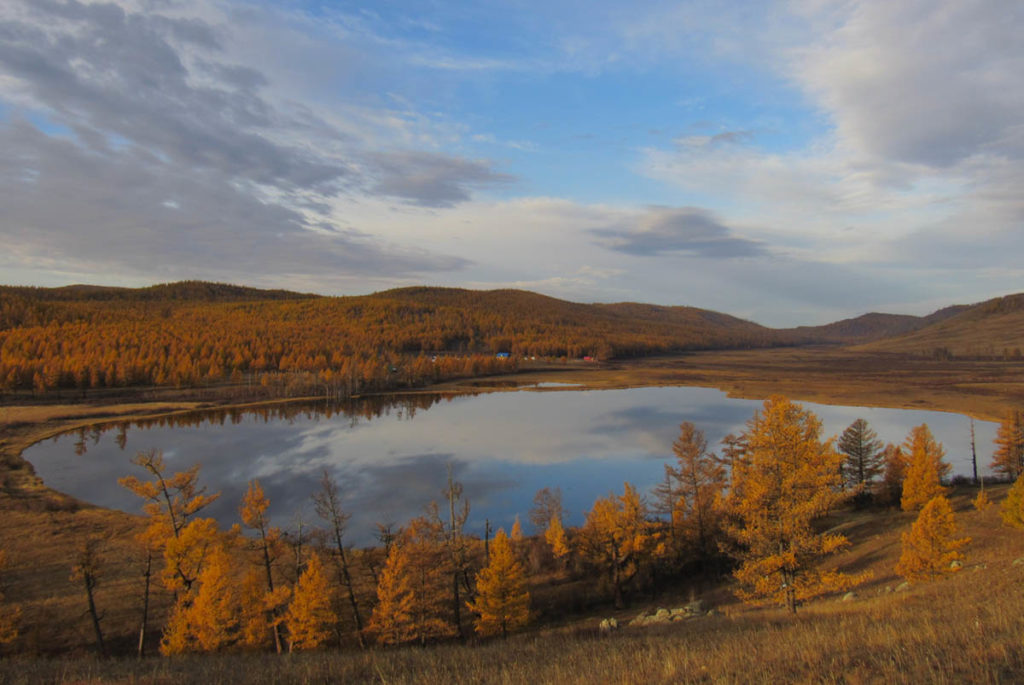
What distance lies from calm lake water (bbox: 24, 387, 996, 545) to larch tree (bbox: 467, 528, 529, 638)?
36.5 ft

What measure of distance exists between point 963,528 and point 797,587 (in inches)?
550

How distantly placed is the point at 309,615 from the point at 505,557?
7.03 m

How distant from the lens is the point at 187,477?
1877cm

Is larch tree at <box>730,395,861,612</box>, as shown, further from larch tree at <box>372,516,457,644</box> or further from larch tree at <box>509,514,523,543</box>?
larch tree at <box>509,514,523,543</box>

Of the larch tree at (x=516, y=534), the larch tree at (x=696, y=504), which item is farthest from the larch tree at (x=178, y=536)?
the larch tree at (x=696, y=504)

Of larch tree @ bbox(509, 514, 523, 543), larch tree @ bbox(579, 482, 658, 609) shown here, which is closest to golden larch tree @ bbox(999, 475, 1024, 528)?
larch tree @ bbox(579, 482, 658, 609)

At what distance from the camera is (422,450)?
5031 centimetres

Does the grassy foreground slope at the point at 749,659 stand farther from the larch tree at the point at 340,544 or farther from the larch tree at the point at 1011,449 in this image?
the larch tree at the point at 1011,449

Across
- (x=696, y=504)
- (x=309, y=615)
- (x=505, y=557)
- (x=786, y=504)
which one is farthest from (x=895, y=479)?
(x=309, y=615)

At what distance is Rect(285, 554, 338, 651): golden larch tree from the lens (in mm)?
18016

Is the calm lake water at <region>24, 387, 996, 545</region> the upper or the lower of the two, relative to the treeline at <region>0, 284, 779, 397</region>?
lower

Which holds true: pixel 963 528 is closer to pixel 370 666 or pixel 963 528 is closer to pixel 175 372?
pixel 370 666

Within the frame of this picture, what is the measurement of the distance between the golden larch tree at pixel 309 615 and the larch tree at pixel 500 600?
17.2ft

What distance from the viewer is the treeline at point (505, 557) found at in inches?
602
